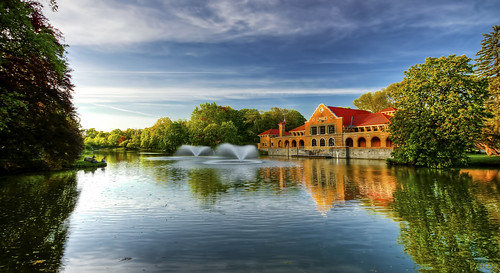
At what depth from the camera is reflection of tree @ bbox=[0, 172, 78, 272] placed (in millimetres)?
6171

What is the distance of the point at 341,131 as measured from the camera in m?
59.6

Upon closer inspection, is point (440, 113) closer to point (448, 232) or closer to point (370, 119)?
point (448, 232)

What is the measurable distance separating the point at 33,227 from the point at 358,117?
6333 cm

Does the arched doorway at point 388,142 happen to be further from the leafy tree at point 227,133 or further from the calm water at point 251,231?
the calm water at point 251,231

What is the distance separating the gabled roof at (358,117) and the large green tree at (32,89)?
172 feet

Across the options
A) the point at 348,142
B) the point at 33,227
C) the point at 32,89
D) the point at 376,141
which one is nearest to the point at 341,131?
the point at 348,142

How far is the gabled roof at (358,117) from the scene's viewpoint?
55594 mm

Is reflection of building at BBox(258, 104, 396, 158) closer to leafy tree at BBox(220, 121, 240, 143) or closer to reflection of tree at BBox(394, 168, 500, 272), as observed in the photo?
leafy tree at BBox(220, 121, 240, 143)

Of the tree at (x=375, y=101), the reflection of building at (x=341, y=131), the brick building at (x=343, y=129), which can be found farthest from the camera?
the tree at (x=375, y=101)

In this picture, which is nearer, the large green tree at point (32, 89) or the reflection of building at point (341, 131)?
the large green tree at point (32, 89)

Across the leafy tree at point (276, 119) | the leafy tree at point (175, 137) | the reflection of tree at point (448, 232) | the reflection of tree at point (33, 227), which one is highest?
the leafy tree at point (276, 119)

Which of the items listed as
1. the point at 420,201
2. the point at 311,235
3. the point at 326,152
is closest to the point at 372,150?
the point at 326,152

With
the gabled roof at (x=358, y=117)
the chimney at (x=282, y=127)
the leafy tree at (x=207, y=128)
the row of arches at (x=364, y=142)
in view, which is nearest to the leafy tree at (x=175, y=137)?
the leafy tree at (x=207, y=128)

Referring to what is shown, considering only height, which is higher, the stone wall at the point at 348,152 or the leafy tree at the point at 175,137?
the leafy tree at the point at 175,137
